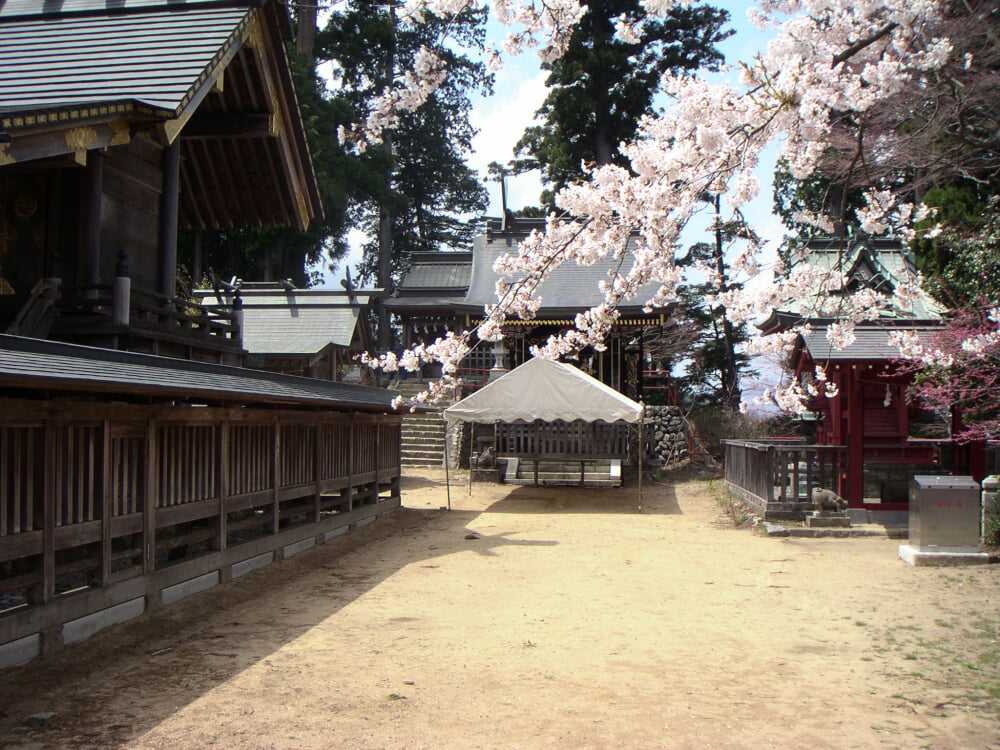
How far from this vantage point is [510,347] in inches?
1038

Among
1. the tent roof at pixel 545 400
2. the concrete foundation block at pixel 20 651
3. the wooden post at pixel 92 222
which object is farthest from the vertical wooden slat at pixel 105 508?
the tent roof at pixel 545 400

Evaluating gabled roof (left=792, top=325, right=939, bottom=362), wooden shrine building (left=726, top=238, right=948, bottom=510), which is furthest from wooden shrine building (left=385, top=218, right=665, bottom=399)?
gabled roof (left=792, top=325, right=939, bottom=362)

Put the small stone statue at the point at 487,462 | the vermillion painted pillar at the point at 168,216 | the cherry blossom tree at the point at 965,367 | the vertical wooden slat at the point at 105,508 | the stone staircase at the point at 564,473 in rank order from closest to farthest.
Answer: the vertical wooden slat at the point at 105,508 → the vermillion painted pillar at the point at 168,216 → the cherry blossom tree at the point at 965,367 → the stone staircase at the point at 564,473 → the small stone statue at the point at 487,462

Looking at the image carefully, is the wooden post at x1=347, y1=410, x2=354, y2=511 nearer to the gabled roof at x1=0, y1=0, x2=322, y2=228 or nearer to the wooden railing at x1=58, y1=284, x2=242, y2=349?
the gabled roof at x1=0, y1=0, x2=322, y2=228

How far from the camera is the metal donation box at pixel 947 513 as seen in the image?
10094mm

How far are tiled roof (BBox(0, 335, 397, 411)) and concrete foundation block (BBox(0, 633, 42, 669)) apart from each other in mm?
1713

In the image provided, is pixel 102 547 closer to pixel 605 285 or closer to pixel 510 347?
pixel 605 285

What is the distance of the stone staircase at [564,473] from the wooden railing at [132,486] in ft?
31.3

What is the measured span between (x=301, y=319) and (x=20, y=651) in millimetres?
18669

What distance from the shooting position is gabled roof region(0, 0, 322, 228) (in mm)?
7934

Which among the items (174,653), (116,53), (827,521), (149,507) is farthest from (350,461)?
(827,521)

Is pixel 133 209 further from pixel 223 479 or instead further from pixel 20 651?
pixel 20 651

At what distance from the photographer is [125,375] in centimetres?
579

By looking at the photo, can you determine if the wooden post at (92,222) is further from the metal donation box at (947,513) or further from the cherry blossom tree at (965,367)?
the cherry blossom tree at (965,367)
